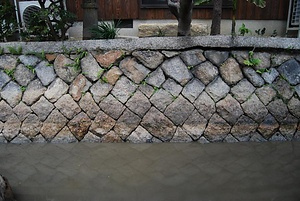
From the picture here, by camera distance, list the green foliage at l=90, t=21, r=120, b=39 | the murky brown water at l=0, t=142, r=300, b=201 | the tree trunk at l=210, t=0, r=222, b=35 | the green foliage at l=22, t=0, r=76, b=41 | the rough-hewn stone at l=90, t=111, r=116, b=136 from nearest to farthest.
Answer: the murky brown water at l=0, t=142, r=300, b=201
the rough-hewn stone at l=90, t=111, r=116, b=136
the green foliage at l=90, t=21, r=120, b=39
the tree trunk at l=210, t=0, r=222, b=35
the green foliage at l=22, t=0, r=76, b=41

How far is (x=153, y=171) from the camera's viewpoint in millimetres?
3186

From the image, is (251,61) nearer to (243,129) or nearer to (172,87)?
(243,129)

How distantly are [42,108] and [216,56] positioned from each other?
250cm

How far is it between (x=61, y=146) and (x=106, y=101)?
87 centimetres

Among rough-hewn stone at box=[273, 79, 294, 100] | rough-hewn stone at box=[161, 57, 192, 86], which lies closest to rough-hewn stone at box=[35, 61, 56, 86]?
rough-hewn stone at box=[161, 57, 192, 86]

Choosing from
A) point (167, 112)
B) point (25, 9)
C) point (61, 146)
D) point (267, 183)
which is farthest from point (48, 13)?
point (267, 183)

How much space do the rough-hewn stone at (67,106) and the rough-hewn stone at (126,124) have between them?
594 millimetres

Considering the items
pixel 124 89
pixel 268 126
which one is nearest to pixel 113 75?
pixel 124 89

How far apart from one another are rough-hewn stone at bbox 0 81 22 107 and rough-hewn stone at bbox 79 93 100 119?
35.0 inches

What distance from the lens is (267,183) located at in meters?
2.93

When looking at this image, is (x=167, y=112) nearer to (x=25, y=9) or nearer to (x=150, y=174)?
(x=150, y=174)

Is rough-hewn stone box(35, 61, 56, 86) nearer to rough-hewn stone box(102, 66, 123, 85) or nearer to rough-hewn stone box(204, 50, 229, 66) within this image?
Answer: rough-hewn stone box(102, 66, 123, 85)

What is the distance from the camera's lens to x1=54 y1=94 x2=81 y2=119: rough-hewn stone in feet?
12.7

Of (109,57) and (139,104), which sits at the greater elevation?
(109,57)
